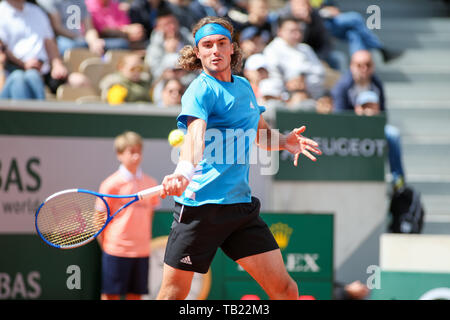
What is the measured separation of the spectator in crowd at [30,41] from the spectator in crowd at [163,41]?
0.91m

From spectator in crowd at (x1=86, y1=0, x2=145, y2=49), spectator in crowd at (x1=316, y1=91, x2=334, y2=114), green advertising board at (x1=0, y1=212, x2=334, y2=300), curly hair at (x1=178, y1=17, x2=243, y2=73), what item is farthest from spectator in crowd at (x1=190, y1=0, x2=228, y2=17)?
curly hair at (x1=178, y1=17, x2=243, y2=73)

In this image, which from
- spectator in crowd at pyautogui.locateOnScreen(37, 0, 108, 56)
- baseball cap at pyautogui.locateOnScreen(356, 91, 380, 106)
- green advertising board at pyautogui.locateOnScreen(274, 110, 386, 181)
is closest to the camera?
green advertising board at pyautogui.locateOnScreen(274, 110, 386, 181)

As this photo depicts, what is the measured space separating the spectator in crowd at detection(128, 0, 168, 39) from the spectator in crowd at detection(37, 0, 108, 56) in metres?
0.53

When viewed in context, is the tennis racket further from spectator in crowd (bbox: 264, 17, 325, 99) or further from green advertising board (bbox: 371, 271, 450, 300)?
spectator in crowd (bbox: 264, 17, 325, 99)

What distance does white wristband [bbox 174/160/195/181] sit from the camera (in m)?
3.40

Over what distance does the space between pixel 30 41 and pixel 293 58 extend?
2680 mm

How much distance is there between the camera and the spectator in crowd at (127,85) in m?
6.80

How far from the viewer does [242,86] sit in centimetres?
382

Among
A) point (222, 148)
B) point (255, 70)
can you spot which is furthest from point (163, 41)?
point (222, 148)

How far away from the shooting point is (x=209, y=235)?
12.3 ft

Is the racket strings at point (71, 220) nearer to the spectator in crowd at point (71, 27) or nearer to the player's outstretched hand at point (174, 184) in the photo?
the player's outstretched hand at point (174, 184)

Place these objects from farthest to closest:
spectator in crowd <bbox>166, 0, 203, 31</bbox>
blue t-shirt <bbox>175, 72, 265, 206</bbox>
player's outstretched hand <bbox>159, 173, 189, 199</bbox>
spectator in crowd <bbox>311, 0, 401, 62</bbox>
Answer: spectator in crowd <bbox>311, 0, 401, 62</bbox> → spectator in crowd <bbox>166, 0, 203, 31</bbox> → blue t-shirt <bbox>175, 72, 265, 206</bbox> → player's outstretched hand <bbox>159, 173, 189, 199</bbox>

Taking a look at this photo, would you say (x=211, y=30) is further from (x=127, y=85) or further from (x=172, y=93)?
(x=127, y=85)
